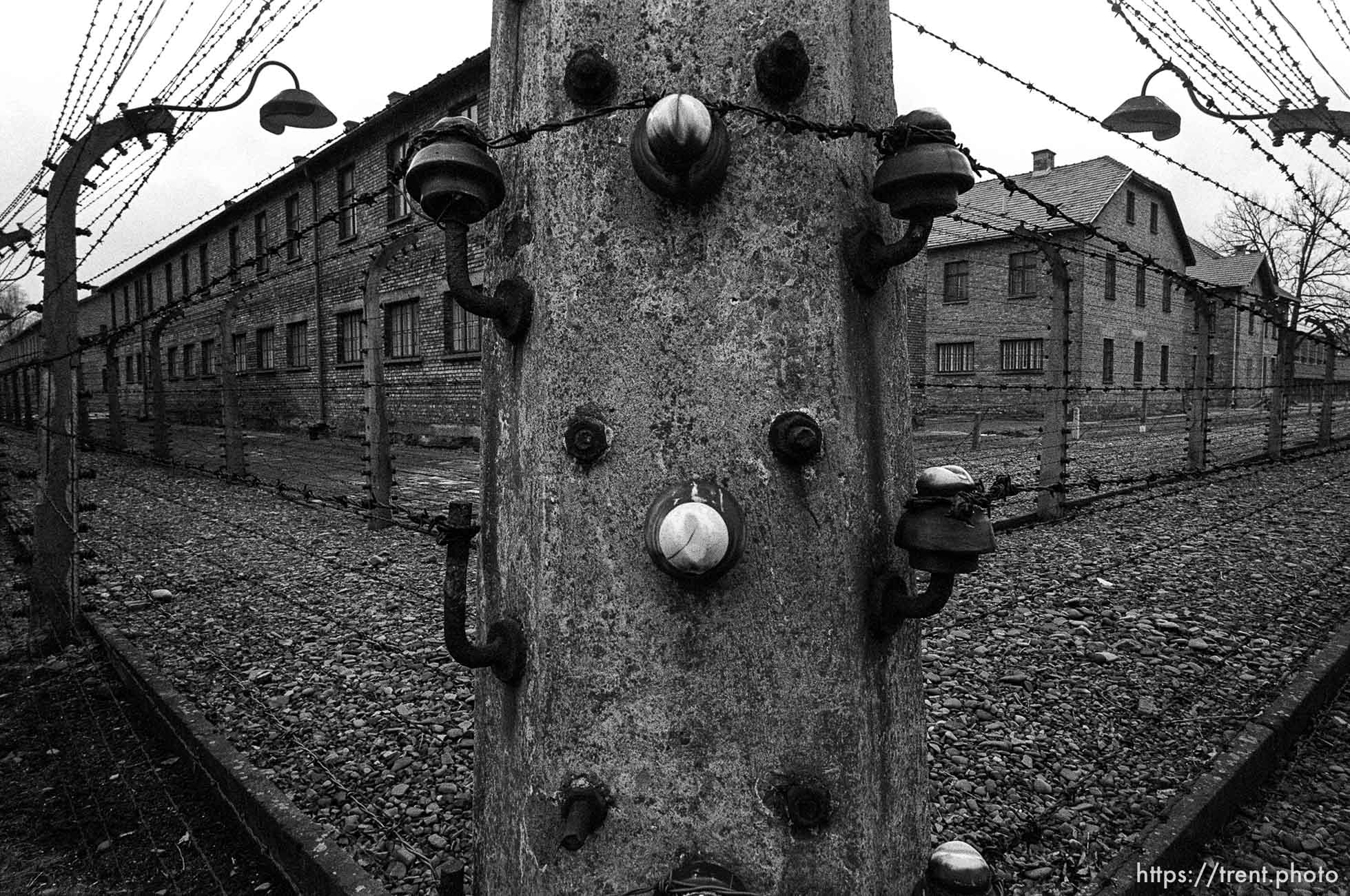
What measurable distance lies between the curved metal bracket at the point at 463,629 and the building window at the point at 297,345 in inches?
938

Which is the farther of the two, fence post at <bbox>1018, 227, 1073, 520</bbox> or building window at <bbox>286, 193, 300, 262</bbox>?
building window at <bbox>286, 193, 300, 262</bbox>

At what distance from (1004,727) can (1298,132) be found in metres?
6.98

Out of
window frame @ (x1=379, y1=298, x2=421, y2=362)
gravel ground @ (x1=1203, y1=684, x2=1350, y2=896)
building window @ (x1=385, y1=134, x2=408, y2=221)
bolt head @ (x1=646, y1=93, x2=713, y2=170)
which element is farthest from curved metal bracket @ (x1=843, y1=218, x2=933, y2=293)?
building window @ (x1=385, y1=134, x2=408, y2=221)

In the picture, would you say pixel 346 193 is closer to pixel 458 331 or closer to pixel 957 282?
pixel 458 331

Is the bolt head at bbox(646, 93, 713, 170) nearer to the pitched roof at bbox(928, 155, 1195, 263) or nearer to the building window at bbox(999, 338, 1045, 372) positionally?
the pitched roof at bbox(928, 155, 1195, 263)

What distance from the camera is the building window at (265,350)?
989 inches

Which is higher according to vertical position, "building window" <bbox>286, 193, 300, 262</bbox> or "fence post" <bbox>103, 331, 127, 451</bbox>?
→ "building window" <bbox>286, 193, 300, 262</bbox>

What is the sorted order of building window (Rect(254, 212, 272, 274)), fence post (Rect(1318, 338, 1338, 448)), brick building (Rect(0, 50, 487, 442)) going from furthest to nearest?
building window (Rect(254, 212, 272, 274)) → brick building (Rect(0, 50, 487, 442)) → fence post (Rect(1318, 338, 1338, 448))

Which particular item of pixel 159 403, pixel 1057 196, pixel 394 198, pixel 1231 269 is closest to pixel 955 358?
pixel 1057 196

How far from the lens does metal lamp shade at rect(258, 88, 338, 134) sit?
27.3 ft

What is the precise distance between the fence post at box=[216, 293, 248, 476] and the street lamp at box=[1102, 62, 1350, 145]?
1096cm

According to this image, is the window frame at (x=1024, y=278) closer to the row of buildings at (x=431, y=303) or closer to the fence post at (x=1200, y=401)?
the row of buildings at (x=431, y=303)

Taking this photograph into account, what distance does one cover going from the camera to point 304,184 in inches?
894

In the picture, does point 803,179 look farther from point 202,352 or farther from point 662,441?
point 202,352
